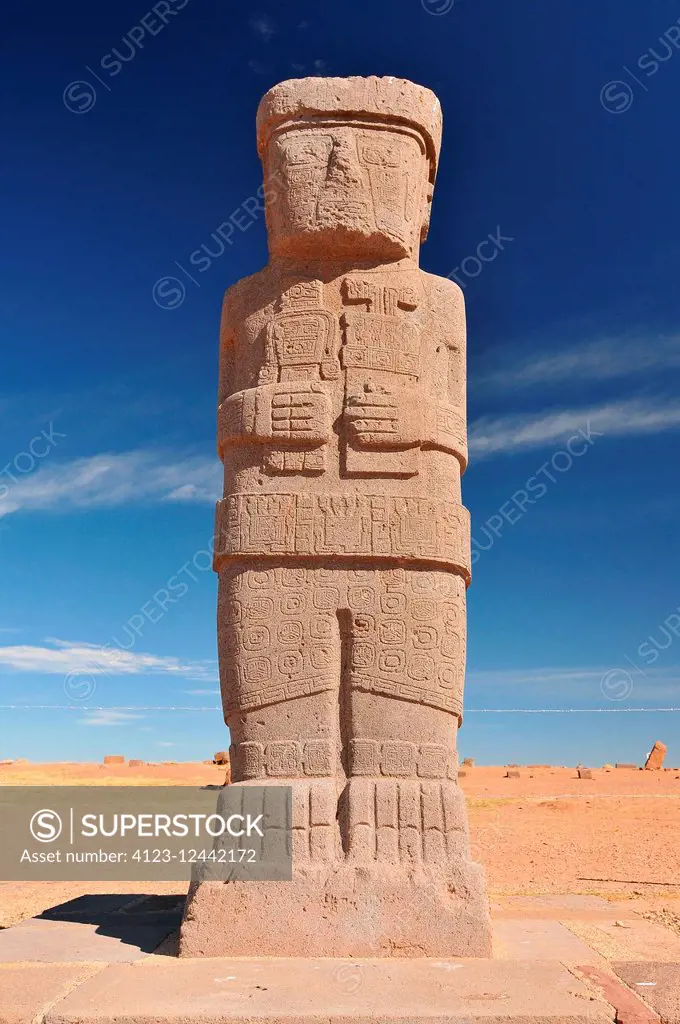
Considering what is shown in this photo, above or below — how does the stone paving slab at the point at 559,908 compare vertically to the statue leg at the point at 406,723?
below

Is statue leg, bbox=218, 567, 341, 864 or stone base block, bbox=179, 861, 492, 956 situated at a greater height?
statue leg, bbox=218, 567, 341, 864

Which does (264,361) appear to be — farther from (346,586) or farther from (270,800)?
(270,800)

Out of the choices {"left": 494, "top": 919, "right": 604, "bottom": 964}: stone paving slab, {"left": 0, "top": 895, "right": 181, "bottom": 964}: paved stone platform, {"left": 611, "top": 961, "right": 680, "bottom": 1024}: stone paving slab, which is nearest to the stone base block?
{"left": 494, "top": 919, "right": 604, "bottom": 964}: stone paving slab

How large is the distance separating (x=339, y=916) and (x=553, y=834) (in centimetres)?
876

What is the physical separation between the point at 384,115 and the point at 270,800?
13.8 feet

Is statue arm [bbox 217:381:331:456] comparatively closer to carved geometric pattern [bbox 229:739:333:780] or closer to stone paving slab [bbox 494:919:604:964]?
carved geometric pattern [bbox 229:739:333:780]

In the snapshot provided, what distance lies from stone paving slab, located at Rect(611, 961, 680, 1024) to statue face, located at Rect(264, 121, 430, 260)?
4.23 m

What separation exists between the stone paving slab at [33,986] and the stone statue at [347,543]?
614 millimetres

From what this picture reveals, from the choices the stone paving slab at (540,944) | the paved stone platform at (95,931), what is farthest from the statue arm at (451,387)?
the paved stone platform at (95,931)

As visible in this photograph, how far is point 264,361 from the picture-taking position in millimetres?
5586

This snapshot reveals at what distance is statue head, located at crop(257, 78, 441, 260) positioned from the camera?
5.62 m

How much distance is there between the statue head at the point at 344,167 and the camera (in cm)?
562

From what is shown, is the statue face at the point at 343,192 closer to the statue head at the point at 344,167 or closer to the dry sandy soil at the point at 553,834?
the statue head at the point at 344,167

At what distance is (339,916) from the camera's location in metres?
4.53
